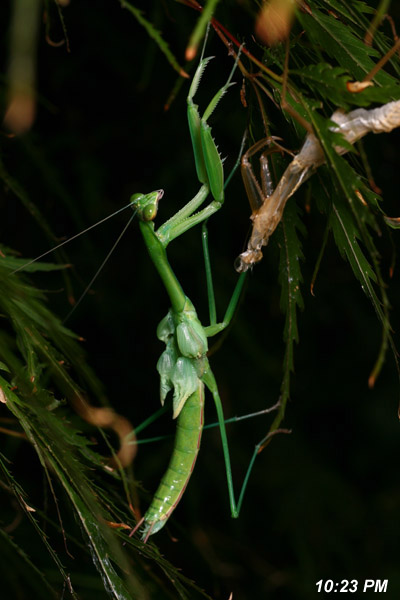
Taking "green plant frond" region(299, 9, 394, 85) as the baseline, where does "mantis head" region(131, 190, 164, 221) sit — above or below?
below

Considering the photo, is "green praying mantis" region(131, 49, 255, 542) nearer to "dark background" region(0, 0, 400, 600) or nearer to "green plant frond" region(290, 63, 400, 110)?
"green plant frond" region(290, 63, 400, 110)

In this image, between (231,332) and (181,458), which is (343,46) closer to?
(181,458)

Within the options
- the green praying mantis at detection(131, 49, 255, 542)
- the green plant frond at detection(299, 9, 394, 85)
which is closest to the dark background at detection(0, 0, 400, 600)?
the green praying mantis at detection(131, 49, 255, 542)

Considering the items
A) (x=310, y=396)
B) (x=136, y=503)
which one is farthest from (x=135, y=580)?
(x=310, y=396)

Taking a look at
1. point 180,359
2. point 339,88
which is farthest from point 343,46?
point 180,359

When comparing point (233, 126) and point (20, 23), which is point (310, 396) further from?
point (20, 23)

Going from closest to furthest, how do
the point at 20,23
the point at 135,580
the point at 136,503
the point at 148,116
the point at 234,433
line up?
the point at 20,23 → the point at 135,580 → the point at 136,503 → the point at 148,116 → the point at 234,433

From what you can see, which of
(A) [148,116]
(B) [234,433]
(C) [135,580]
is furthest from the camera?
(B) [234,433]

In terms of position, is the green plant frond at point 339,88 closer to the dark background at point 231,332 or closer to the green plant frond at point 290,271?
the green plant frond at point 290,271
